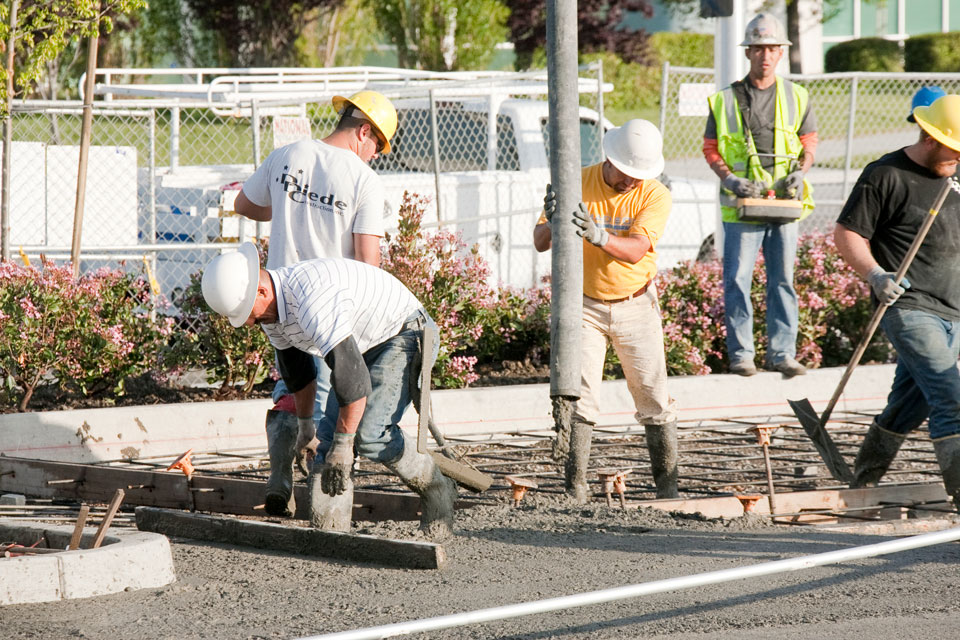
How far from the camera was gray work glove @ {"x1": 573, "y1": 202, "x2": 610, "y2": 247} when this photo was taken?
6020 millimetres

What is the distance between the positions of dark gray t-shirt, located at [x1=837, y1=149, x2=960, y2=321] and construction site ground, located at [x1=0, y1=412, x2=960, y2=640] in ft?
3.67

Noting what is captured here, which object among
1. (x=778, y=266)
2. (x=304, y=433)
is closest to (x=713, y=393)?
(x=778, y=266)

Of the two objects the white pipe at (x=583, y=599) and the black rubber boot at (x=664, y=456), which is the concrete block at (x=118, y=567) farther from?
the black rubber boot at (x=664, y=456)

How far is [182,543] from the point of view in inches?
219

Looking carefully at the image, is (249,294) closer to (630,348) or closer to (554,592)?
(554,592)

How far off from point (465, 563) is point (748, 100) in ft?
15.4

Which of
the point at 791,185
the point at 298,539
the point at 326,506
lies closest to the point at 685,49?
the point at 791,185

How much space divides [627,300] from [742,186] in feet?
7.35

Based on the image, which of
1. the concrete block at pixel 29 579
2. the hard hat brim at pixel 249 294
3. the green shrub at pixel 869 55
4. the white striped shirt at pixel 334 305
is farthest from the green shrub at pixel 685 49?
the concrete block at pixel 29 579

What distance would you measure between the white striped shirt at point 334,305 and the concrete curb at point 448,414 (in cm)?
237

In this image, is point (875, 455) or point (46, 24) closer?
point (875, 455)

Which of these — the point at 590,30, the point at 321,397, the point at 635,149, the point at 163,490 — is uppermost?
the point at 590,30

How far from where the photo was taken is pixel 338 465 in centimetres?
513

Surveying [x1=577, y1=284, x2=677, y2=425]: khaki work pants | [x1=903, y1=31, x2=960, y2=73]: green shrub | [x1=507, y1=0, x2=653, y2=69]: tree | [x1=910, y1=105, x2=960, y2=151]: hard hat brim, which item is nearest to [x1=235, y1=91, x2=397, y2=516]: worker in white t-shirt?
[x1=577, y1=284, x2=677, y2=425]: khaki work pants
